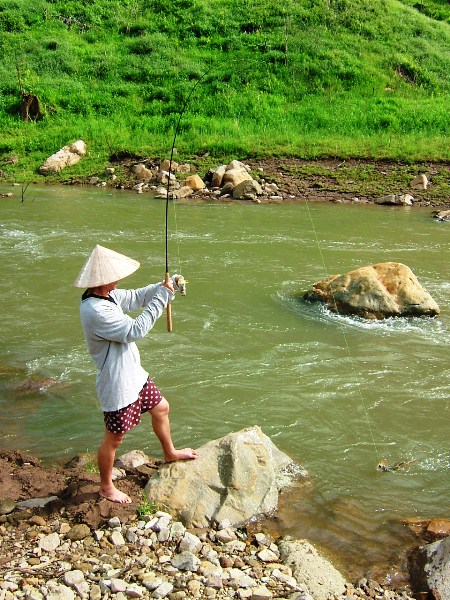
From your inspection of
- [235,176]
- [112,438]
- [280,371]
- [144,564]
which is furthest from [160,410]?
[235,176]

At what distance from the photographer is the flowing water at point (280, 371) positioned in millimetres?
4867

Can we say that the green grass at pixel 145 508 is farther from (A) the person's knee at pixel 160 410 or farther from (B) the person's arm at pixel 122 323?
(B) the person's arm at pixel 122 323

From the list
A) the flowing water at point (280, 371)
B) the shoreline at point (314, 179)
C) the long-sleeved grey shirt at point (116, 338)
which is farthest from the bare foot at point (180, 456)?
the shoreline at point (314, 179)

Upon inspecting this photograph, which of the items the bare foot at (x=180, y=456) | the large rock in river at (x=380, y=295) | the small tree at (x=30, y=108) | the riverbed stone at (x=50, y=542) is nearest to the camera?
the riverbed stone at (x=50, y=542)

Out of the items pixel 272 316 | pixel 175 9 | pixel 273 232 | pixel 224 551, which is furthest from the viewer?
pixel 175 9

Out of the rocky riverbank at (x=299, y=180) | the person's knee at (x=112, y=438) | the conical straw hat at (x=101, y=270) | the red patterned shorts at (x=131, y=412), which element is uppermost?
the conical straw hat at (x=101, y=270)

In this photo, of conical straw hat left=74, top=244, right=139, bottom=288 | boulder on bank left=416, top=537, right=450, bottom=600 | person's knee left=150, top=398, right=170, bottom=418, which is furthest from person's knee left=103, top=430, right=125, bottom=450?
boulder on bank left=416, top=537, right=450, bottom=600

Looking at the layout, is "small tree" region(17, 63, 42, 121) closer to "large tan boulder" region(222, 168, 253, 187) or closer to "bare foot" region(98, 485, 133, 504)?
"large tan boulder" region(222, 168, 253, 187)

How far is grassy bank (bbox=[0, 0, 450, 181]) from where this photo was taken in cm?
2352

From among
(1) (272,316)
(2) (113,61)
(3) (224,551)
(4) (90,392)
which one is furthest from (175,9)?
(3) (224,551)

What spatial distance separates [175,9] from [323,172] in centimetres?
1929

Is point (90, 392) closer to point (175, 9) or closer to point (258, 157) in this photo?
point (258, 157)

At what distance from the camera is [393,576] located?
393 cm

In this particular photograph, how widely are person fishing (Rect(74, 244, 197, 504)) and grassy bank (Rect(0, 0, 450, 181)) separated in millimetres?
18615
